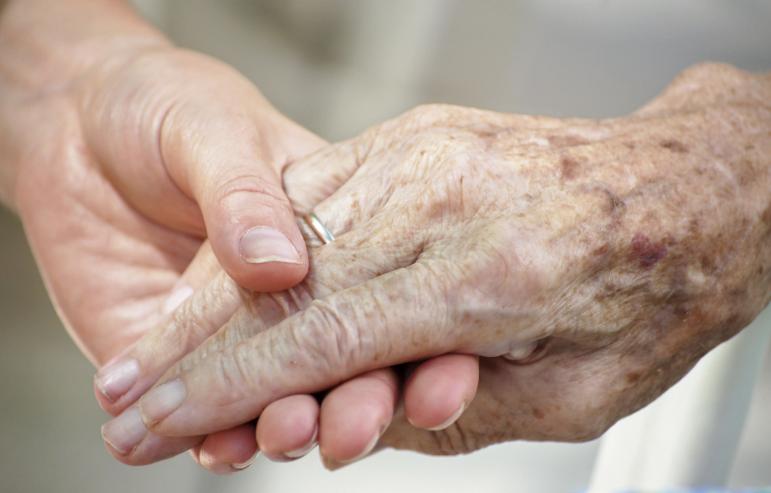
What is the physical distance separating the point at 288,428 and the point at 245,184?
0.74 ft

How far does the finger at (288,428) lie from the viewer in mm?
548

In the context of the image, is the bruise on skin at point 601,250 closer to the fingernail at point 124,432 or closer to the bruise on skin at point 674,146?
the bruise on skin at point 674,146

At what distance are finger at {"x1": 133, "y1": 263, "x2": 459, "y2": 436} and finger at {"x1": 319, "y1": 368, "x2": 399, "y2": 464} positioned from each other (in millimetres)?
14

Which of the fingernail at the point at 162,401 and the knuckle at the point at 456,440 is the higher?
the fingernail at the point at 162,401

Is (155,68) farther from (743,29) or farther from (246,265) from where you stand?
(743,29)

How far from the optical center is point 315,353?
57 centimetres

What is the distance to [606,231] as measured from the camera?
637 millimetres

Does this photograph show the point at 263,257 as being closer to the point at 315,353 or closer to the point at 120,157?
the point at 315,353

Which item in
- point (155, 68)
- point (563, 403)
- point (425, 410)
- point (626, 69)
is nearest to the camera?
point (425, 410)

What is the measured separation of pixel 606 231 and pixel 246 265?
30cm

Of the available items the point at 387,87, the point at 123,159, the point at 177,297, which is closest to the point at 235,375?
the point at 177,297

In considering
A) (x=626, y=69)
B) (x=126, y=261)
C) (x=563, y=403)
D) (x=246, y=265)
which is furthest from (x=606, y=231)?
(x=126, y=261)

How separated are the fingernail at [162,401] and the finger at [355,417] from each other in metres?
0.11

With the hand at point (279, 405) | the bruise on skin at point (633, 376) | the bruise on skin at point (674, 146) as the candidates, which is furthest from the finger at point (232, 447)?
the bruise on skin at point (674, 146)
